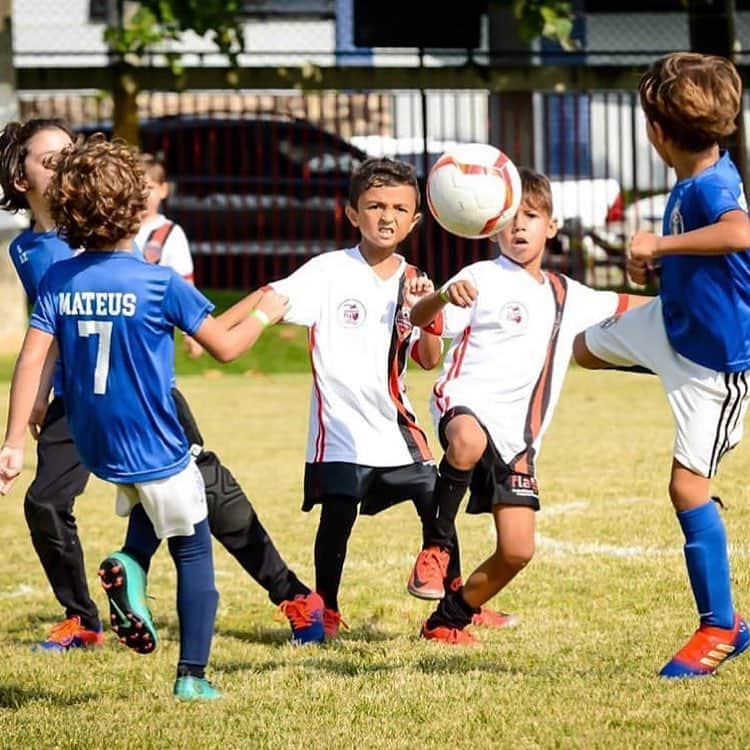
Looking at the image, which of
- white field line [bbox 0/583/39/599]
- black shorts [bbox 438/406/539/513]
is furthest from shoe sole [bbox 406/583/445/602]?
white field line [bbox 0/583/39/599]

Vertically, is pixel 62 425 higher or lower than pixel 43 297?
lower

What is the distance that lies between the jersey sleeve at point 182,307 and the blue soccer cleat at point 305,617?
5.28 feet

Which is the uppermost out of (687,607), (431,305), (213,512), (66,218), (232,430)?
(66,218)

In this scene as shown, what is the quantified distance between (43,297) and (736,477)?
17.1 ft

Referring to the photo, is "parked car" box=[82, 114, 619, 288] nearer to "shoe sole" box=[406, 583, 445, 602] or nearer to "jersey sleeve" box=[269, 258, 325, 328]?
"jersey sleeve" box=[269, 258, 325, 328]

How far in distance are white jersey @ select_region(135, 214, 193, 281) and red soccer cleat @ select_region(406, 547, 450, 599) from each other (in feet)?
12.7

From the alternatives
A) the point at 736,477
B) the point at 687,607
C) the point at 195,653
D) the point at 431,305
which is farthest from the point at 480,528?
the point at 195,653

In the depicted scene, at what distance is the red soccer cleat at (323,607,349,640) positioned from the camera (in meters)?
6.55

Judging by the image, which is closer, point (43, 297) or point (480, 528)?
point (43, 297)

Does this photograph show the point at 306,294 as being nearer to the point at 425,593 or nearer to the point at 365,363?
the point at 365,363

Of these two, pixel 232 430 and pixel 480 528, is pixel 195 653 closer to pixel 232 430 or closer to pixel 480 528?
pixel 480 528

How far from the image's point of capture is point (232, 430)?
12977 mm

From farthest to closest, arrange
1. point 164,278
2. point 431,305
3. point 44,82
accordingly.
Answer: point 44,82 → point 431,305 → point 164,278

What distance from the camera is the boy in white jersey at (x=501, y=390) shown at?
20.1ft
